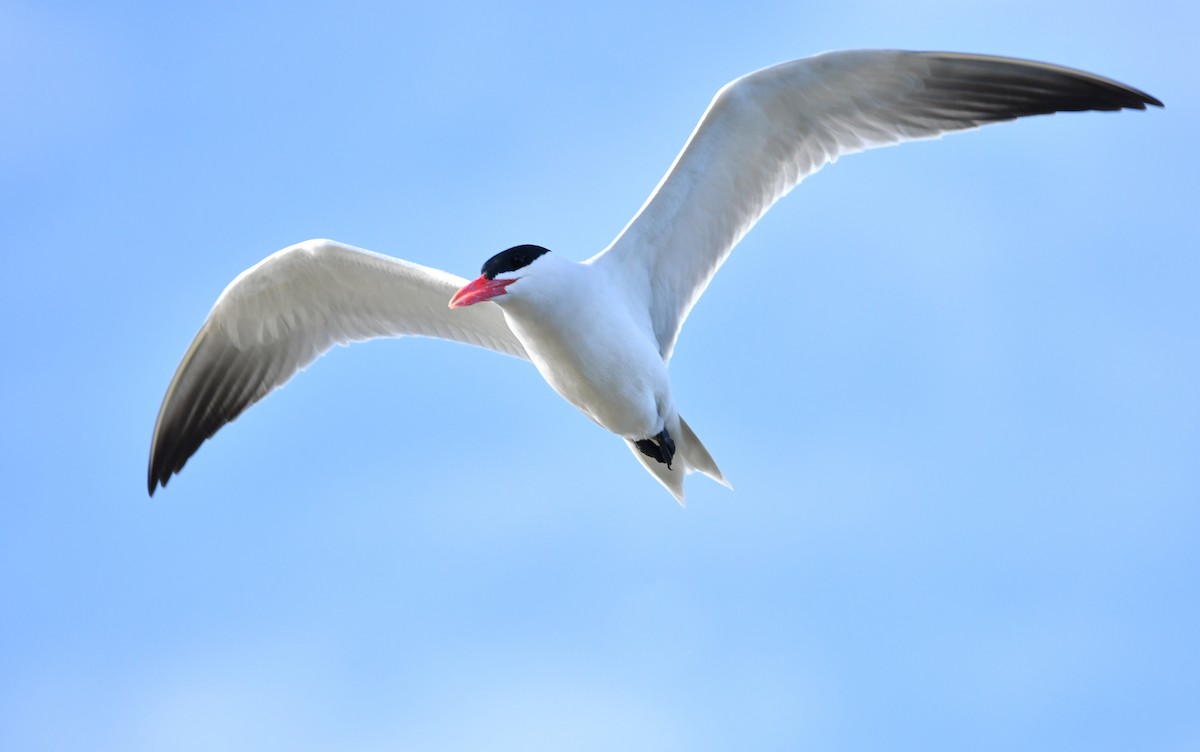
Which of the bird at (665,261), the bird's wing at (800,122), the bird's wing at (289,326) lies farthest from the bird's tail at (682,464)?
the bird's wing at (289,326)

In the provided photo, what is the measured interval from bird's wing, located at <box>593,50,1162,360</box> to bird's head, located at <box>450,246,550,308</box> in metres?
1.00

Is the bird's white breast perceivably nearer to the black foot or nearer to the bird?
the bird

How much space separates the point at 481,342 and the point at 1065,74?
15.0ft

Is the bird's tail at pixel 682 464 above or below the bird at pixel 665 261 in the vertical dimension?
below

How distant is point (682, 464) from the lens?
32.3ft

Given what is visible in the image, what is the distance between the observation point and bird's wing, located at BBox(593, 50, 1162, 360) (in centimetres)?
920

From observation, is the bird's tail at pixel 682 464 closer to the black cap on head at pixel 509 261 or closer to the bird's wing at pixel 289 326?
the bird's wing at pixel 289 326

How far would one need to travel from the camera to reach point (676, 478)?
9.88 meters

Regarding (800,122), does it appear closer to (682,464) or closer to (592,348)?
(592,348)

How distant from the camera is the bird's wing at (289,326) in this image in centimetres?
1022

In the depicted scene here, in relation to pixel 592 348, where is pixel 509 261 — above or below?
above

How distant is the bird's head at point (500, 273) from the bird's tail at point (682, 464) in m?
1.79

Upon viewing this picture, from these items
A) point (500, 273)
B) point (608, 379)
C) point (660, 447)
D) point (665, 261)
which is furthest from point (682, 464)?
point (500, 273)

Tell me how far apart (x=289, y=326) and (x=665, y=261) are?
309 centimetres
